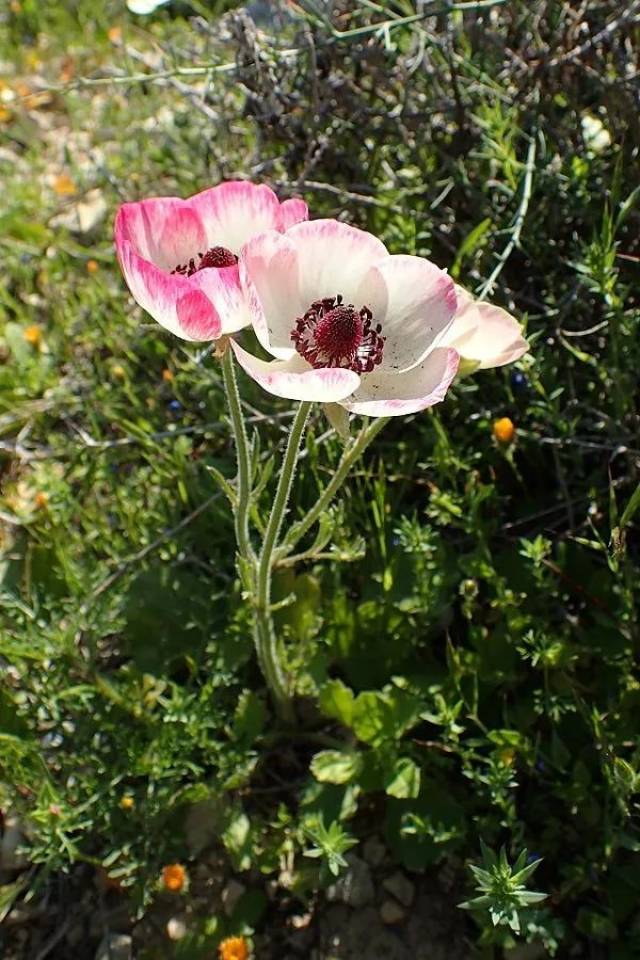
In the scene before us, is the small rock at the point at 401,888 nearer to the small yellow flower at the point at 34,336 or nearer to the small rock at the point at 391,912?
the small rock at the point at 391,912

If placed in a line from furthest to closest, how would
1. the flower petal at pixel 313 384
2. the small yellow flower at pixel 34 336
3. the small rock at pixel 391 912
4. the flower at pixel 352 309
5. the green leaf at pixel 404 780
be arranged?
the small yellow flower at pixel 34 336, the small rock at pixel 391 912, the green leaf at pixel 404 780, the flower at pixel 352 309, the flower petal at pixel 313 384

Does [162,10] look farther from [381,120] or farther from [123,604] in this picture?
[123,604]

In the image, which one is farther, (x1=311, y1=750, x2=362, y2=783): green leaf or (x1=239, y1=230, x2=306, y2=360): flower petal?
(x1=311, y1=750, x2=362, y2=783): green leaf

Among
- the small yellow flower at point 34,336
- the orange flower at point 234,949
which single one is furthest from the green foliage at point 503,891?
the small yellow flower at point 34,336

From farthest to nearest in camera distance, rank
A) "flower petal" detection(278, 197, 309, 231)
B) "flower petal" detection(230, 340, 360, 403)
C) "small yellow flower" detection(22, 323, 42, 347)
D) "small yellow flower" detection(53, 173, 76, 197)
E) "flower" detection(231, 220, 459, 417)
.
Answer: "small yellow flower" detection(53, 173, 76, 197)
"small yellow flower" detection(22, 323, 42, 347)
"flower petal" detection(278, 197, 309, 231)
"flower" detection(231, 220, 459, 417)
"flower petal" detection(230, 340, 360, 403)

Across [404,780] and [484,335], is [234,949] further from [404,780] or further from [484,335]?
[484,335]

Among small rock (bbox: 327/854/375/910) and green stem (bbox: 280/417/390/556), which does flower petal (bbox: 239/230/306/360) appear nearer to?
green stem (bbox: 280/417/390/556)

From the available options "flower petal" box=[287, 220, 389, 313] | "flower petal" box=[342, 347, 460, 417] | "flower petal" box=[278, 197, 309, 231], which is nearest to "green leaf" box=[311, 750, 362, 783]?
"flower petal" box=[342, 347, 460, 417]
